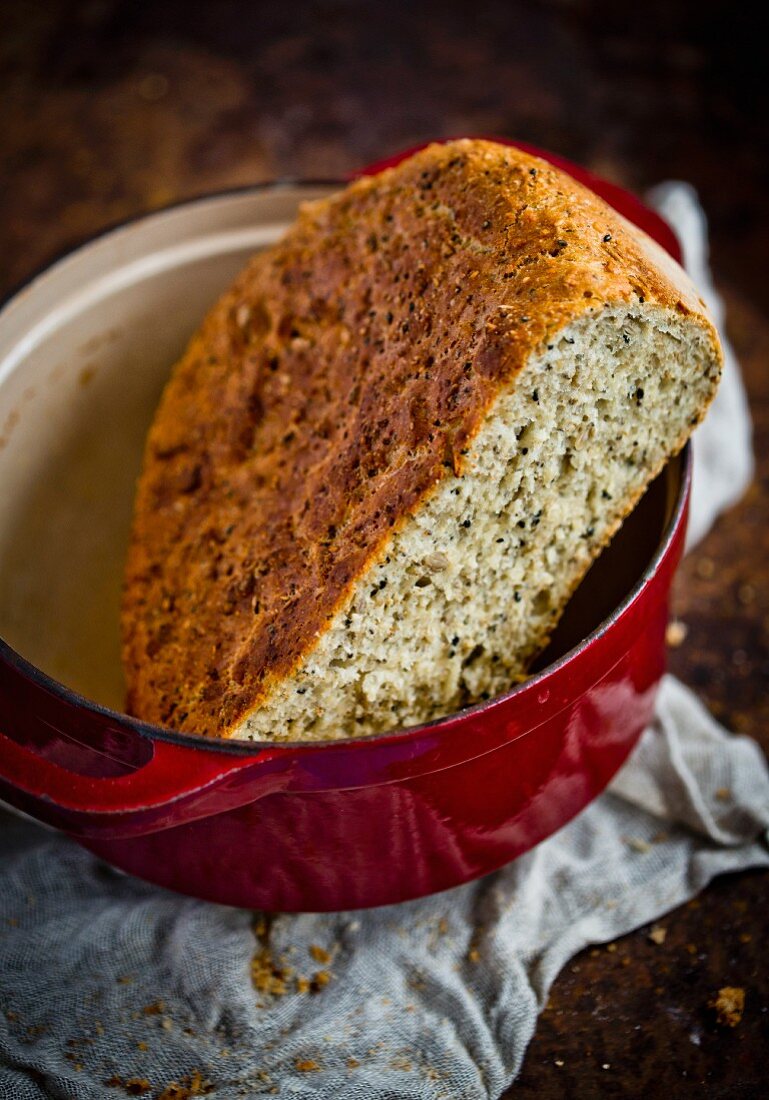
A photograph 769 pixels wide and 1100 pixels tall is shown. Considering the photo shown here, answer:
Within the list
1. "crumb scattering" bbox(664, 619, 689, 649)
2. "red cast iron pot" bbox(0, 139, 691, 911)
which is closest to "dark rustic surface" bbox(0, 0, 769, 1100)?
"crumb scattering" bbox(664, 619, 689, 649)

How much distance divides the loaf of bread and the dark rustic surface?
770mm

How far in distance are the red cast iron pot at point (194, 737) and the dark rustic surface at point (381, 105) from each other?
69cm

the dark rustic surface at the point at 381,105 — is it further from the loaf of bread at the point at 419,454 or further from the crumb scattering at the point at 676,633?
the loaf of bread at the point at 419,454

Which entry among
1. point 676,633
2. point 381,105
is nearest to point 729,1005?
point 676,633

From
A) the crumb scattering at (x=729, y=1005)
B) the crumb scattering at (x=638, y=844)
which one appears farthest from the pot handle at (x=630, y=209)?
the crumb scattering at (x=729, y=1005)

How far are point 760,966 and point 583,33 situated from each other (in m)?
2.47

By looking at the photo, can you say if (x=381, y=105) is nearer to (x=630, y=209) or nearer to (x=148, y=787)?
(x=630, y=209)

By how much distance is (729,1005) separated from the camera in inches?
58.2

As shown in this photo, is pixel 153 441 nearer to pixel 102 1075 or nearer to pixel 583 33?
pixel 102 1075

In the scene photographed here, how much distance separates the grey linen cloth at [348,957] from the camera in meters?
1.41

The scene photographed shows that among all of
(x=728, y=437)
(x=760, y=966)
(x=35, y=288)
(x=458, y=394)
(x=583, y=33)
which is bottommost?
(x=760, y=966)

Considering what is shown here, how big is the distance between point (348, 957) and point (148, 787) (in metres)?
0.53

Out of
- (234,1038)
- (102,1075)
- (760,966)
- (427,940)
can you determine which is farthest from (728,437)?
(102,1075)

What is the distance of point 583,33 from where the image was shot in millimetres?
2953
